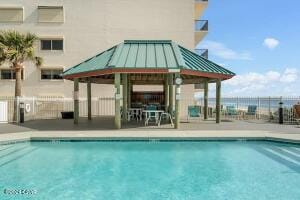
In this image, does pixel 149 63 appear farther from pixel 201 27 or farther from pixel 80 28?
pixel 201 27

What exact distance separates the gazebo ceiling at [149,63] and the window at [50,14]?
12683 millimetres

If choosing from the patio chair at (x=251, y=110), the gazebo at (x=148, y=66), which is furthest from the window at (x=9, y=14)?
the patio chair at (x=251, y=110)

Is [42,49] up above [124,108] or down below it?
above


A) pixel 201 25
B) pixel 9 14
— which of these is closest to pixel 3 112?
pixel 9 14

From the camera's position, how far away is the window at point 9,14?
28.2 m

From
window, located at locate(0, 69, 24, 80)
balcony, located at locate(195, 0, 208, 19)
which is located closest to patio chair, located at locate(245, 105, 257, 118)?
balcony, located at locate(195, 0, 208, 19)

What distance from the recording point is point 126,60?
15.8 m

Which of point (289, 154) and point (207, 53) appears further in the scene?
point (207, 53)

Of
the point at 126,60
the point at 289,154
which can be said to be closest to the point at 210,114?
the point at 126,60

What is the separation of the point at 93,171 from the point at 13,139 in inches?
215

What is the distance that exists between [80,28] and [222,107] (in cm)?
1533

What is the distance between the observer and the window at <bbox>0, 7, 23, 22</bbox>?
92.5 feet

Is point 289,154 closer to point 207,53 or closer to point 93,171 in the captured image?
point 93,171

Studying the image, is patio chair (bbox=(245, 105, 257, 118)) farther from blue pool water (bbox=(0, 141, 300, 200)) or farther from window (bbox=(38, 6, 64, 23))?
window (bbox=(38, 6, 64, 23))
